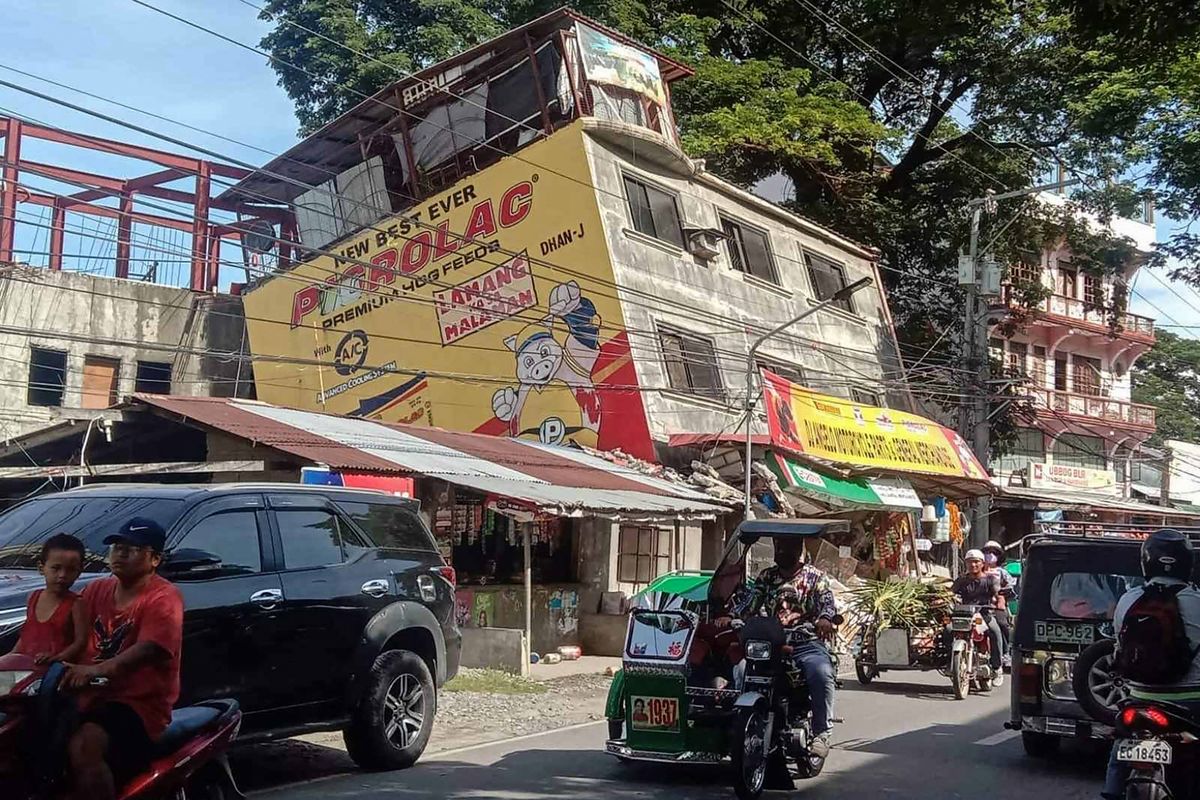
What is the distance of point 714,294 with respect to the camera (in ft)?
84.9

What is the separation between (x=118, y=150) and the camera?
92.4ft

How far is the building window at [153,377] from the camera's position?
2814 cm

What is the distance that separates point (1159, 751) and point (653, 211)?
20.1m

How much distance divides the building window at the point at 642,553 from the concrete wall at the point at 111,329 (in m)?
8.75

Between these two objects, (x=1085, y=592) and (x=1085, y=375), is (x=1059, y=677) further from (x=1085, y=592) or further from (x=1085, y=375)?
(x=1085, y=375)

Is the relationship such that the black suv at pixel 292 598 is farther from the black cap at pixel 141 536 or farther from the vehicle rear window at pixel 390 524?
the black cap at pixel 141 536

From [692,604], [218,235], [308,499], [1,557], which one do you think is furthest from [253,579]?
[218,235]

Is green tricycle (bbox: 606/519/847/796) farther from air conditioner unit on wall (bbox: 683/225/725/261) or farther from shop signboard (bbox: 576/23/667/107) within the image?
shop signboard (bbox: 576/23/667/107)

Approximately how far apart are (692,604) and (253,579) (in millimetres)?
3342

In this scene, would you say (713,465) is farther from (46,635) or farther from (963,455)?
(46,635)

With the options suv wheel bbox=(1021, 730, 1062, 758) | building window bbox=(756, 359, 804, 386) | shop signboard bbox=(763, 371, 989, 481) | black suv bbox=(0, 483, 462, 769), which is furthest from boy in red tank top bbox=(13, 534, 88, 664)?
building window bbox=(756, 359, 804, 386)

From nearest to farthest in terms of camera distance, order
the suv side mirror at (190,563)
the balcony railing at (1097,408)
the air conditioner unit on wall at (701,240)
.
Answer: the suv side mirror at (190,563)
the air conditioner unit on wall at (701,240)
the balcony railing at (1097,408)

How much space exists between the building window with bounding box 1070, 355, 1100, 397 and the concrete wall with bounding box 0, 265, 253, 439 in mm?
29127

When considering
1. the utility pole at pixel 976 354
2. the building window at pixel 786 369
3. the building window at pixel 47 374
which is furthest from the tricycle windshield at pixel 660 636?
the building window at pixel 47 374
